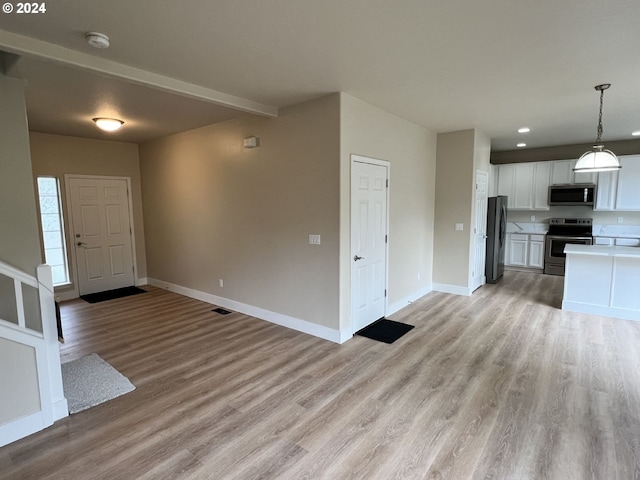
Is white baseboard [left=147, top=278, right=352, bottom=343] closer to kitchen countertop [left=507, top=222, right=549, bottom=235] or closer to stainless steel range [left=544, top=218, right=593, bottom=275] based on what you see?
stainless steel range [left=544, top=218, right=593, bottom=275]

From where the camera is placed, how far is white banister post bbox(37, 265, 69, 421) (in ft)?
7.80

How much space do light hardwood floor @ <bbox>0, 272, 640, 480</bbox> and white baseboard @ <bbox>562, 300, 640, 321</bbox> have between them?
22 centimetres

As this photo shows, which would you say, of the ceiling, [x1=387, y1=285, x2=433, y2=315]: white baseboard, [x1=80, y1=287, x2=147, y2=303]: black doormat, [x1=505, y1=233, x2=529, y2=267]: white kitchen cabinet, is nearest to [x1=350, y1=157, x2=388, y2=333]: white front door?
[x1=387, y1=285, x2=433, y2=315]: white baseboard

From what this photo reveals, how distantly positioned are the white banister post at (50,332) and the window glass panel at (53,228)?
383 centimetres

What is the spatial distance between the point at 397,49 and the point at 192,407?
3.20 m

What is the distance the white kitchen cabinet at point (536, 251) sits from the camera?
7211 millimetres

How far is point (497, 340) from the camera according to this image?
3.85 metres

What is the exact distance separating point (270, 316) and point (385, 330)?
151cm

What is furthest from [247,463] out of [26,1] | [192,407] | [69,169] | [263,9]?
[69,169]

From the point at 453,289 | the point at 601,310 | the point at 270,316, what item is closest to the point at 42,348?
the point at 270,316

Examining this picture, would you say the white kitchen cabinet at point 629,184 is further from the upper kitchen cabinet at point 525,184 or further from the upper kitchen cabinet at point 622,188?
the upper kitchen cabinet at point 525,184

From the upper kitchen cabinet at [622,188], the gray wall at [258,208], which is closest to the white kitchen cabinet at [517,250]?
the upper kitchen cabinet at [622,188]

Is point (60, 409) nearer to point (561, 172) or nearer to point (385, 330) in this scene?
point (385, 330)

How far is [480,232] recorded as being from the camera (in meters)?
6.01
